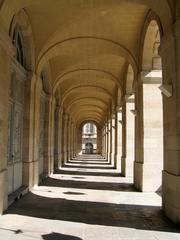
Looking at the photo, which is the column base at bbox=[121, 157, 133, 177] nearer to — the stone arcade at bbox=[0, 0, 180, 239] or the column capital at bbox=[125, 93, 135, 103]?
the column capital at bbox=[125, 93, 135, 103]

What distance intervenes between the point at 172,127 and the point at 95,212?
8.49 feet

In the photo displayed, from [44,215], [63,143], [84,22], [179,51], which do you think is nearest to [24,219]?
[44,215]

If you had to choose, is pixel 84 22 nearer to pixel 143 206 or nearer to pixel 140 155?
pixel 140 155

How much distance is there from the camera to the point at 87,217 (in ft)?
21.8

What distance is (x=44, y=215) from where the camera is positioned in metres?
6.73

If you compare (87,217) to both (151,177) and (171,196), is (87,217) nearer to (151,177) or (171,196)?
(171,196)

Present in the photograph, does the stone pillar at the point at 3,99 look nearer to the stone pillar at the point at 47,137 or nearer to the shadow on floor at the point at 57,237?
the shadow on floor at the point at 57,237

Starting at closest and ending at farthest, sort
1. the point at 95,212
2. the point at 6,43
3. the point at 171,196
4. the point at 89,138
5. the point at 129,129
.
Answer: the point at 171,196
the point at 6,43
the point at 95,212
the point at 129,129
the point at 89,138

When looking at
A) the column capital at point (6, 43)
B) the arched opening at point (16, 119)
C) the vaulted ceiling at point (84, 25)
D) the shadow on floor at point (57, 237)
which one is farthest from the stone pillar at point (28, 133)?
the shadow on floor at point (57, 237)

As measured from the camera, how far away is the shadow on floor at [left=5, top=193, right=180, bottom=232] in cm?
619

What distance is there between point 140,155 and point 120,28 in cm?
439

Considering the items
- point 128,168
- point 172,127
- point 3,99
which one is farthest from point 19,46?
point 128,168

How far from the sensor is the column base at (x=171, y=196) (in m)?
6.09

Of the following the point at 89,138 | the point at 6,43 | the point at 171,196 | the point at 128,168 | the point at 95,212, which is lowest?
the point at 95,212
